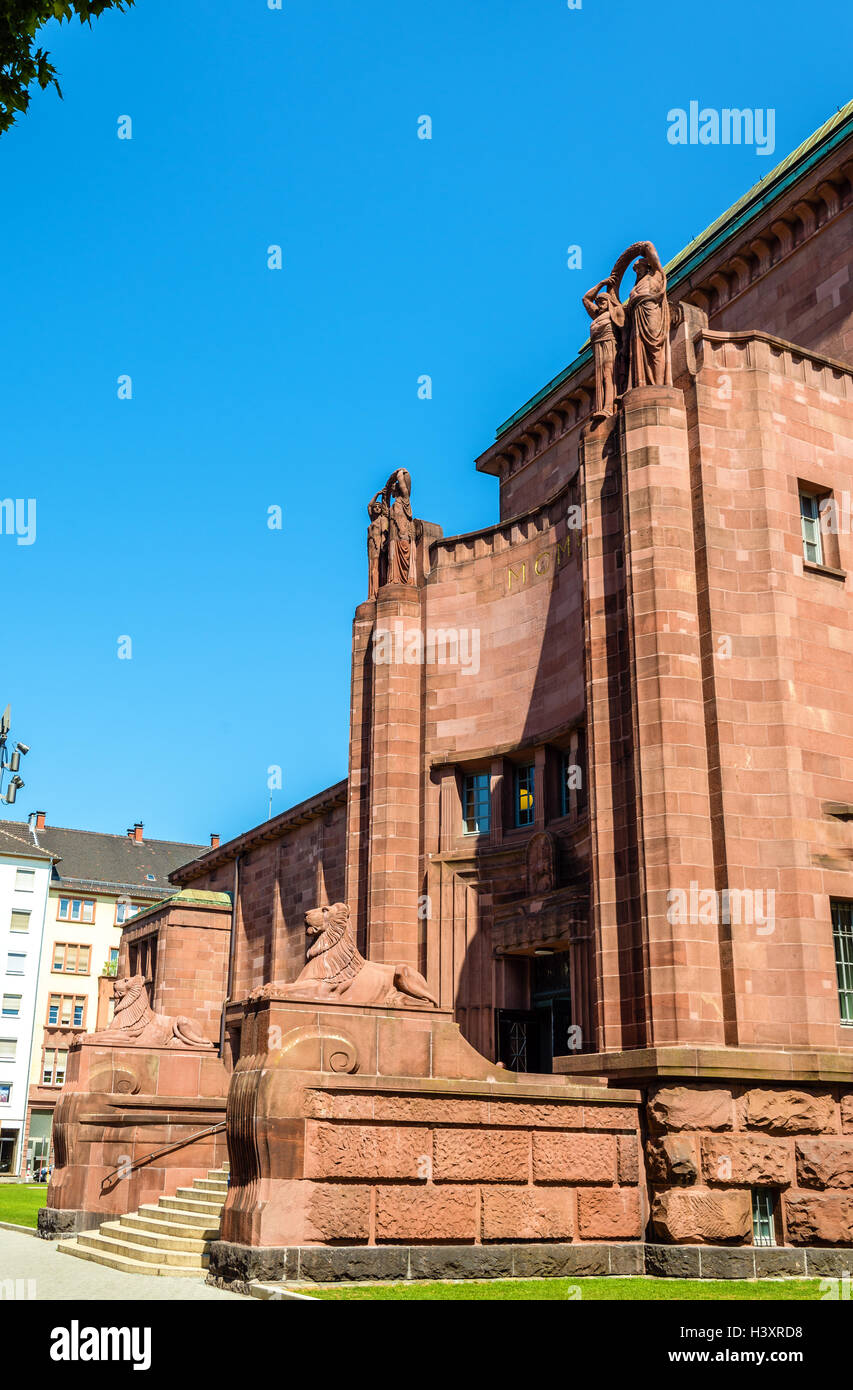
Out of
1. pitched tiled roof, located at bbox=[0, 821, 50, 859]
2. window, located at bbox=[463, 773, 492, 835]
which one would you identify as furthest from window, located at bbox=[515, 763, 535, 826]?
pitched tiled roof, located at bbox=[0, 821, 50, 859]

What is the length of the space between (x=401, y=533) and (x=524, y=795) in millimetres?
6391

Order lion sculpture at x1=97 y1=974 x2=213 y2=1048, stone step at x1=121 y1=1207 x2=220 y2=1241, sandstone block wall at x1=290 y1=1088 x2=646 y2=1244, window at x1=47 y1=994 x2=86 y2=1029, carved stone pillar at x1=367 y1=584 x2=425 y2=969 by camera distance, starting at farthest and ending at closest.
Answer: window at x1=47 y1=994 x2=86 y2=1029
carved stone pillar at x1=367 y1=584 x2=425 y2=969
lion sculpture at x1=97 y1=974 x2=213 y2=1048
stone step at x1=121 y1=1207 x2=220 y2=1241
sandstone block wall at x1=290 y1=1088 x2=646 y2=1244

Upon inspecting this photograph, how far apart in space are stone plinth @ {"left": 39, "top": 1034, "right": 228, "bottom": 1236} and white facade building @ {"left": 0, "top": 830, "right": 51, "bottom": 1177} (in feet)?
167

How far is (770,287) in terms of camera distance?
26.2 m

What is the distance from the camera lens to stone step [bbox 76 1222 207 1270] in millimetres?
16406

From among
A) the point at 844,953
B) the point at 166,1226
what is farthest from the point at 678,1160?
the point at 166,1226

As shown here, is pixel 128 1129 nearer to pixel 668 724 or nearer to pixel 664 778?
pixel 664 778

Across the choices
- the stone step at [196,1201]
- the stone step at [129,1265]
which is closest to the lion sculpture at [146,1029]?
the stone step at [196,1201]

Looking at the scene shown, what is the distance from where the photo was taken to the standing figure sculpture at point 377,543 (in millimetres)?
27703

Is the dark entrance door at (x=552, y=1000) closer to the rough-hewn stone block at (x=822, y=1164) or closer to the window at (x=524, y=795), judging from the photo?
the window at (x=524, y=795)

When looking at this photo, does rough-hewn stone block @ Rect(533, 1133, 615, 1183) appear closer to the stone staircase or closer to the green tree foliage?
the stone staircase

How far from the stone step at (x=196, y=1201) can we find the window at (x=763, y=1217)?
733 cm
